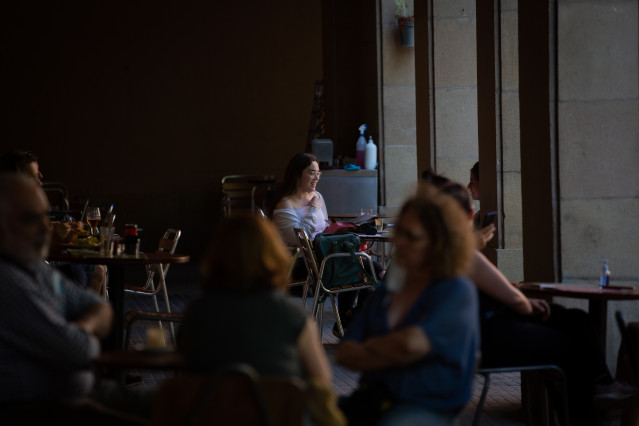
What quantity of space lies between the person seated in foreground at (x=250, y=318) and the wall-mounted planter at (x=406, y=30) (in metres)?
7.84

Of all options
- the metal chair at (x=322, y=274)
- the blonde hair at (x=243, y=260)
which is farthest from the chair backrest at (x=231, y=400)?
the metal chair at (x=322, y=274)

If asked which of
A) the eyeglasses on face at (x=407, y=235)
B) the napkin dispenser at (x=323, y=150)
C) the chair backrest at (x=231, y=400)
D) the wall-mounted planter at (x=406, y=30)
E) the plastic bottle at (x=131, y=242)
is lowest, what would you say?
the chair backrest at (x=231, y=400)

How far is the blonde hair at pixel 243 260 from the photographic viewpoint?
235 centimetres

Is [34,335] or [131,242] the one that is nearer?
[34,335]

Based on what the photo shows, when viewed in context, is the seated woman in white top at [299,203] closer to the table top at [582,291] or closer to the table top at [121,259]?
the table top at [121,259]

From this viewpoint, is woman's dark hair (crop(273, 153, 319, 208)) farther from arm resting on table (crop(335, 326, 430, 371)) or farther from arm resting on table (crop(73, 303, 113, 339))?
arm resting on table (crop(335, 326, 430, 371))

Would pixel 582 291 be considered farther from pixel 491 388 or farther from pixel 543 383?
pixel 491 388

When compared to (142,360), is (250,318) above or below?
above

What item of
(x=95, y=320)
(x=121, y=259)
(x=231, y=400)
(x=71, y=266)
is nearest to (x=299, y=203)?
(x=71, y=266)

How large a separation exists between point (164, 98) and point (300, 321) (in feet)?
38.5

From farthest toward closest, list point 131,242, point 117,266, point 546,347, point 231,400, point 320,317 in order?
1. point 320,317
2. point 131,242
3. point 117,266
4. point 546,347
5. point 231,400

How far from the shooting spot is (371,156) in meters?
9.96

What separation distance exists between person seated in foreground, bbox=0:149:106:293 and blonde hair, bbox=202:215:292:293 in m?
3.29

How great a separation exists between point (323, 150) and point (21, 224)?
759cm
